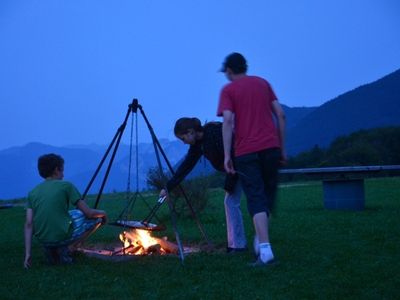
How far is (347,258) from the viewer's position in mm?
5176

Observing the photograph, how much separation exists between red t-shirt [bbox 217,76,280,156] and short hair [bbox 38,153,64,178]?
173 centimetres

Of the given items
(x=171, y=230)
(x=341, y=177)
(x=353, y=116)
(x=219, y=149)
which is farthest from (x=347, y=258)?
(x=353, y=116)

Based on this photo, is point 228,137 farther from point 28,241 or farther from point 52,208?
point 28,241

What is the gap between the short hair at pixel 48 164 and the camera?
5.61 metres

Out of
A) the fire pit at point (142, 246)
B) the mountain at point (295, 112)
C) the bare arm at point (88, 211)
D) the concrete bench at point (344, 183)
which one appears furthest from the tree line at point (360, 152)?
the mountain at point (295, 112)

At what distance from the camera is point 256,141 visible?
4918 millimetres

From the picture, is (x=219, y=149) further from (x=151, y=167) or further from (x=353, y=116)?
(x=353, y=116)

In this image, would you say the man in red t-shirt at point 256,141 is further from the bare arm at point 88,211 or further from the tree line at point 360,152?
the tree line at point 360,152

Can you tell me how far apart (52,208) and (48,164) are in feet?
1.46

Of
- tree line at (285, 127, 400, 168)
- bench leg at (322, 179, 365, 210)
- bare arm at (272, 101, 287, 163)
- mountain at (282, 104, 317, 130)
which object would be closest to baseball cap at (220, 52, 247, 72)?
bare arm at (272, 101, 287, 163)

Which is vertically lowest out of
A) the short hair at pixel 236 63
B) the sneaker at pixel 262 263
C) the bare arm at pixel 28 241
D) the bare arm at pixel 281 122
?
the sneaker at pixel 262 263

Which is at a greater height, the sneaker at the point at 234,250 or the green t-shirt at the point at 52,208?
the green t-shirt at the point at 52,208

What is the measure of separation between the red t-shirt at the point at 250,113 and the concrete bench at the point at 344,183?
5.07 m

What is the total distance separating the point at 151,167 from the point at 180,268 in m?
5.24
